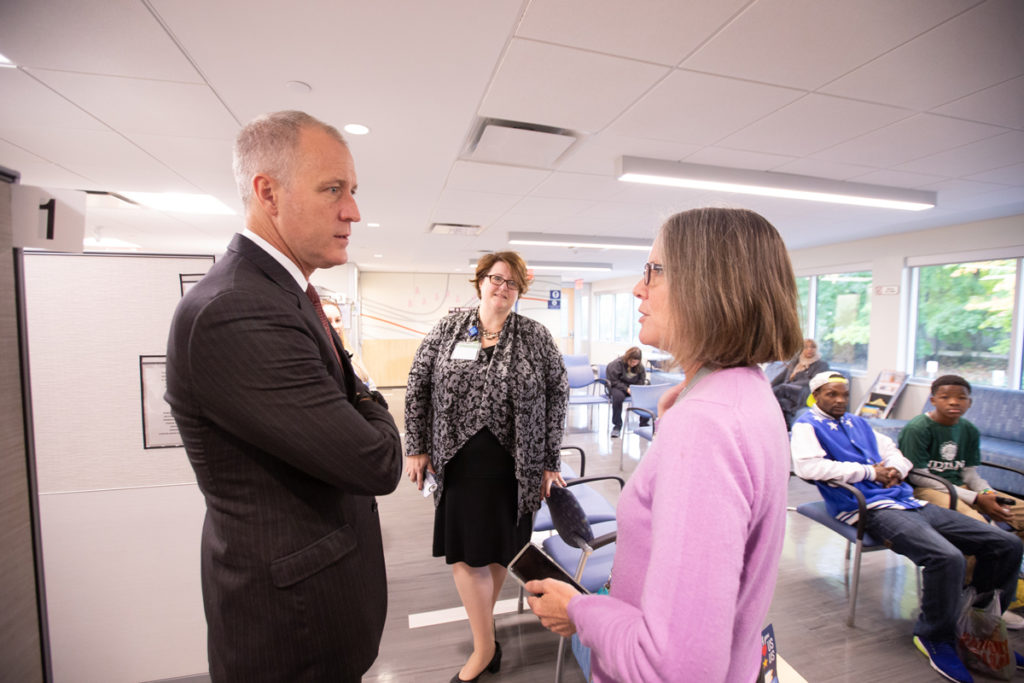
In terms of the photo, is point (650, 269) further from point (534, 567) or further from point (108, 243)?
point (108, 243)

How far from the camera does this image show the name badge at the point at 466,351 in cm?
180

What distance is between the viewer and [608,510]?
2213mm

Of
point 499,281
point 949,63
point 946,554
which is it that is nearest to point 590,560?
point 499,281

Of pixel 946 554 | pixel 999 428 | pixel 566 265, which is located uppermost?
pixel 566 265

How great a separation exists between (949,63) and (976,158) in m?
1.77

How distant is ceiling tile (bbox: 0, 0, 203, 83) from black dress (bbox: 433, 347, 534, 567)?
2089mm

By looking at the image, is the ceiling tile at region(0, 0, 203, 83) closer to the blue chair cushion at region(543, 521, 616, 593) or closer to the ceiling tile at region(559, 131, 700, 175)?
the ceiling tile at region(559, 131, 700, 175)

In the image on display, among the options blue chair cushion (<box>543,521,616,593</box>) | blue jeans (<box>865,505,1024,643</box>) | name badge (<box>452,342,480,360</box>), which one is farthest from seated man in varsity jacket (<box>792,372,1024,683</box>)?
name badge (<box>452,342,480,360</box>)

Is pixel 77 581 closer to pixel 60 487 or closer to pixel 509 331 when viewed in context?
pixel 60 487

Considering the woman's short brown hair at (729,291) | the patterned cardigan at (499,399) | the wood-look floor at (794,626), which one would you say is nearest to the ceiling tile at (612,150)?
the patterned cardigan at (499,399)

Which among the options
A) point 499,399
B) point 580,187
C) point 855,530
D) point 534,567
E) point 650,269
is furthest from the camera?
point 580,187

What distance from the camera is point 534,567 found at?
37.0 inches

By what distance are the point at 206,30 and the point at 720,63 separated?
226 cm

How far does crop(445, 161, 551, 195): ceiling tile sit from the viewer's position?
11.5 ft
